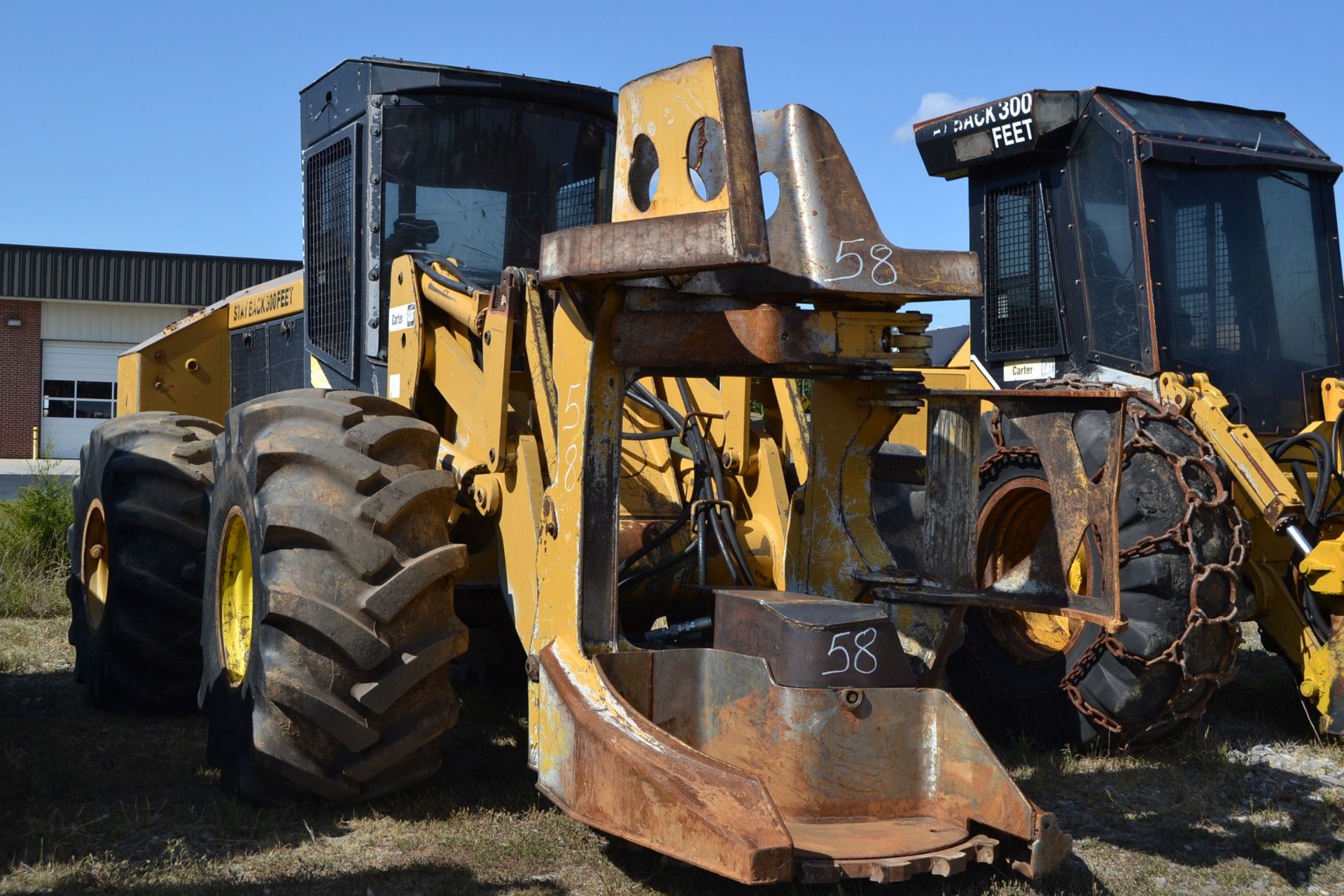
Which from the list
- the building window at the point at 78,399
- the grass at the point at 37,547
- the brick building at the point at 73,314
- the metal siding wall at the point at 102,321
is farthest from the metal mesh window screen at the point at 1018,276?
the building window at the point at 78,399

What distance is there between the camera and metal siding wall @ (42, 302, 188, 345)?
34000 mm

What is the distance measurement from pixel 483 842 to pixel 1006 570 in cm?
333

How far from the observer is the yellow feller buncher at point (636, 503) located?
383 cm

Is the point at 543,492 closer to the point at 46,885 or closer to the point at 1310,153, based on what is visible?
the point at 46,885

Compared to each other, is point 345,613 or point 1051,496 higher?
point 1051,496

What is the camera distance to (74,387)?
112 feet

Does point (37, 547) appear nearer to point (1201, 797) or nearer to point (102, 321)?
point (1201, 797)

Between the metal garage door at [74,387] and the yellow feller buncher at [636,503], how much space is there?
98.8 feet

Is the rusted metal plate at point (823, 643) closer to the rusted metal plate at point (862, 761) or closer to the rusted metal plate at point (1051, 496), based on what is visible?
the rusted metal plate at point (862, 761)

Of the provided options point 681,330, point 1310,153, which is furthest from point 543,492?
point 1310,153

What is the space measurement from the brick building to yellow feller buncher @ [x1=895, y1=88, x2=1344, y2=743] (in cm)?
2785

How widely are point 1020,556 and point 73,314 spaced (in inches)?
1268

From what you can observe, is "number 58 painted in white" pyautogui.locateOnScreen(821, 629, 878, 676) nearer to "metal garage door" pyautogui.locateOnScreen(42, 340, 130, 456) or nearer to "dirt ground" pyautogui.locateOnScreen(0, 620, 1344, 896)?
"dirt ground" pyautogui.locateOnScreen(0, 620, 1344, 896)

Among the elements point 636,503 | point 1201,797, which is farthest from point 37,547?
point 1201,797
